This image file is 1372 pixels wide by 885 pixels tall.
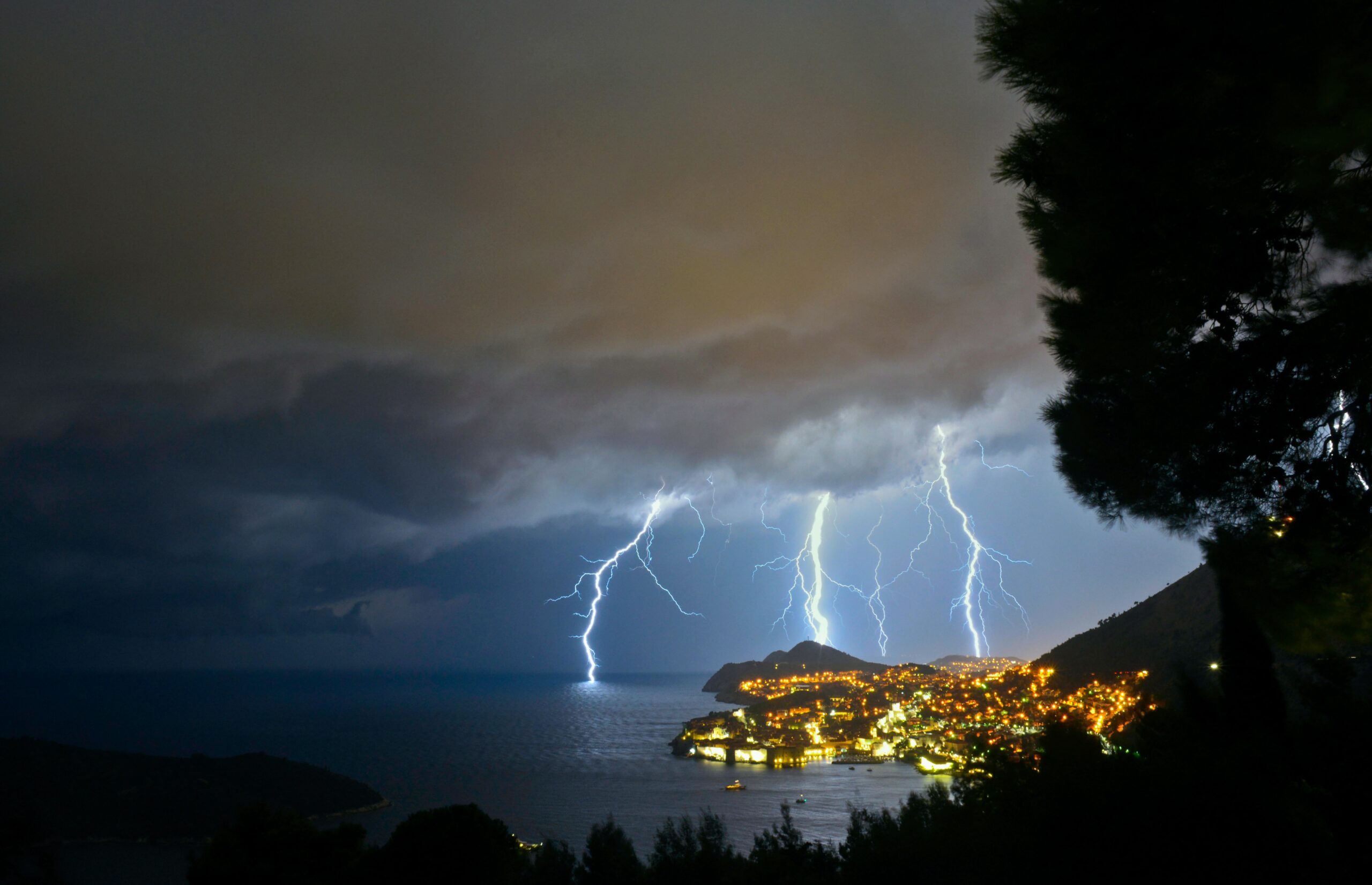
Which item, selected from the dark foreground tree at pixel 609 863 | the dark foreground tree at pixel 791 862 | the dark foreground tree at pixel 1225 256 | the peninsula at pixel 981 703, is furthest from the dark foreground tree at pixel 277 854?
the dark foreground tree at pixel 1225 256

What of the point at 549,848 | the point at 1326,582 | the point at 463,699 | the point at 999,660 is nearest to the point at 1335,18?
the point at 1326,582

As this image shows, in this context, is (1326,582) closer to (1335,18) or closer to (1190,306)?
(1190,306)

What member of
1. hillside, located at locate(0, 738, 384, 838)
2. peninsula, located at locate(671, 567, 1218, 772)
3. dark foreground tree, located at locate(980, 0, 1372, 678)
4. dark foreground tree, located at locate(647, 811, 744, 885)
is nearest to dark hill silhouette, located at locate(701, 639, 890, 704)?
peninsula, located at locate(671, 567, 1218, 772)

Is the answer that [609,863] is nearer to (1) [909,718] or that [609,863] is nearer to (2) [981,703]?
(2) [981,703]

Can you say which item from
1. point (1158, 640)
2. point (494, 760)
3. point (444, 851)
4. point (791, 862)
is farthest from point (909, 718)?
point (444, 851)

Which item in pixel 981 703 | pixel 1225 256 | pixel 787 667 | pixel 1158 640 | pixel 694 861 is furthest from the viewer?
pixel 787 667

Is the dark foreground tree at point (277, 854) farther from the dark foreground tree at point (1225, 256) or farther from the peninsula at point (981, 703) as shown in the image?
the dark foreground tree at point (1225, 256)

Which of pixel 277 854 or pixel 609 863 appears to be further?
pixel 609 863
